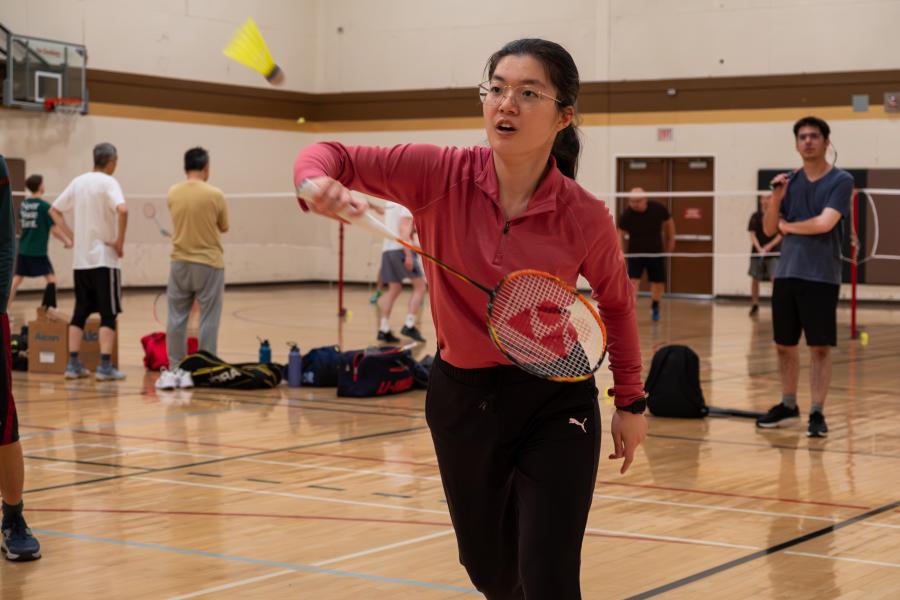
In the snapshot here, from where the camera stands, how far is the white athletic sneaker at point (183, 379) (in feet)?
40.2

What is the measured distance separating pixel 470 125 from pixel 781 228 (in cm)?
1938

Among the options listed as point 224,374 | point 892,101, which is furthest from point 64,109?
point 892,101

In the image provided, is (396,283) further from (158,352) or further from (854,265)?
(854,265)

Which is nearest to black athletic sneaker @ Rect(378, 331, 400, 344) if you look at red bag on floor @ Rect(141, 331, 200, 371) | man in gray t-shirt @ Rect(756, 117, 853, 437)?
red bag on floor @ Rect(141, 331, 200, 371)

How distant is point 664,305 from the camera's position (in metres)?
23.8

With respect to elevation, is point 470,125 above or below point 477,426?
above

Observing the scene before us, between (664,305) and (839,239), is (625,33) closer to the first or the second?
(664,305)

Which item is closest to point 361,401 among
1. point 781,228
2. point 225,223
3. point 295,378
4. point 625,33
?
point 295,378

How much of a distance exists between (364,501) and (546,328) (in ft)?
12.7

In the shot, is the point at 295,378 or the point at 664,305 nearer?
the point at 295,378

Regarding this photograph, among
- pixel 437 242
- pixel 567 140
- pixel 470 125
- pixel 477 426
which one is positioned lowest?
pixel 477 426

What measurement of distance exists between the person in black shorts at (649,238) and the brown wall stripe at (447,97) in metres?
5.53

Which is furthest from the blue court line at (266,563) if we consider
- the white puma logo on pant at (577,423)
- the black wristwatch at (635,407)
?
the white puma logo on pant at (577,423)

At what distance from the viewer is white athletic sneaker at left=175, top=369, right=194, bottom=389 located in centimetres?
1226
